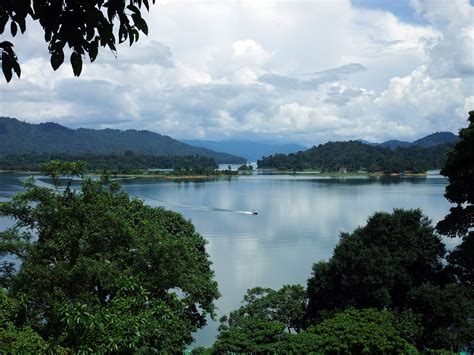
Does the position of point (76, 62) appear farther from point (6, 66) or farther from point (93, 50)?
point (6, 66)

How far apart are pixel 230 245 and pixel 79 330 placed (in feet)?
94.2

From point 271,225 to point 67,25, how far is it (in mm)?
42176

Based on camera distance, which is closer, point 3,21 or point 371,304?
point 3,21

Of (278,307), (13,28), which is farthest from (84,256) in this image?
(13,28)

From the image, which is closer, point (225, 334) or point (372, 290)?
point (225, 334)

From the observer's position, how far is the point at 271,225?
1737 inches

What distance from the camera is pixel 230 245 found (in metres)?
34.8

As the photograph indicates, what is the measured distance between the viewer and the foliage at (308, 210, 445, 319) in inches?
617

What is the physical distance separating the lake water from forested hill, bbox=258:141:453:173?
56.7 m

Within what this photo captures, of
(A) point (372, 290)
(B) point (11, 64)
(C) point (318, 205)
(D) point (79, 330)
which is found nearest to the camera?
(B) point (11, 64)

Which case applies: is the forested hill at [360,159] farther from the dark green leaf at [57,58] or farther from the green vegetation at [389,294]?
the dark green leaf at [57,58]

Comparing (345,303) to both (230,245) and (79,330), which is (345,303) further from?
(230,245)

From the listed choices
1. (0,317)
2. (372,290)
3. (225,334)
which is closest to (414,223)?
(372,290)

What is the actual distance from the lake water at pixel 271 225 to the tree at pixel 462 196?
28.1ft
